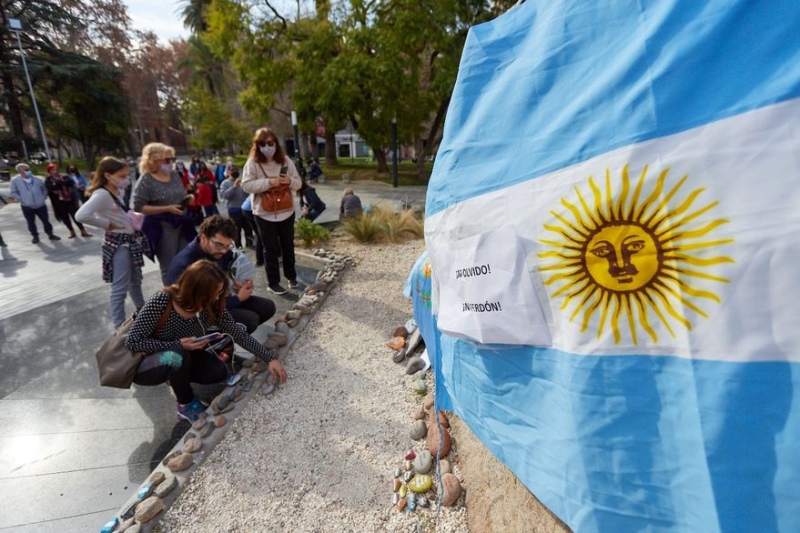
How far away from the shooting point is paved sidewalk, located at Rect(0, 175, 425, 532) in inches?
92.5

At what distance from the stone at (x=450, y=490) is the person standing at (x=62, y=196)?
9217 millimetres

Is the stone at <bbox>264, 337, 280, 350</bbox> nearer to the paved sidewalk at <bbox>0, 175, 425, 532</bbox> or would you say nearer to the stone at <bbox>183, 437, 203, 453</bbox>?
the paved sidewalk at <bbox>0, 175, 425, 532</bbox>

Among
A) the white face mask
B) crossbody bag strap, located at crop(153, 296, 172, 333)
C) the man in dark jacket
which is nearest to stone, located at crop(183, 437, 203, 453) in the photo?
crossbody bag strap, located at crop(153, 296, 172, 333)

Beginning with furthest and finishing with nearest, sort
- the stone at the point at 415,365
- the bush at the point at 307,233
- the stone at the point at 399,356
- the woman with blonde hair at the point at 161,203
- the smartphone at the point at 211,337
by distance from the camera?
the bush at the point at 307,233
the woman with blonde hair at the point at 161,203
the stone at the point at 399,356
the stone at the point at 415,365
the smartphone at the point at 211,337

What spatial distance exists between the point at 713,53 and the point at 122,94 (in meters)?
32.7

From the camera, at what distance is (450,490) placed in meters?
2.19

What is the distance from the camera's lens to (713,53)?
3.03ft

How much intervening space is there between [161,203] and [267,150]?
1147 millimetres

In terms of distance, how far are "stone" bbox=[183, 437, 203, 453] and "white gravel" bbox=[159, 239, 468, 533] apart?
0.37 ft

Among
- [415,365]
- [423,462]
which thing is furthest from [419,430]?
[415,365]

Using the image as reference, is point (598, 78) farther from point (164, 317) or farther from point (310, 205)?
point (310, 205)

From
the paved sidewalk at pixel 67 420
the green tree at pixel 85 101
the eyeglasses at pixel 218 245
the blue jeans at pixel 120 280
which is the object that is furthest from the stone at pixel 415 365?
the green tree at pixel 85 101

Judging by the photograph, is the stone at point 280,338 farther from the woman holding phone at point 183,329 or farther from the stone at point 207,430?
the stone at point 207,430

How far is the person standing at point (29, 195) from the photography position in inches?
312
